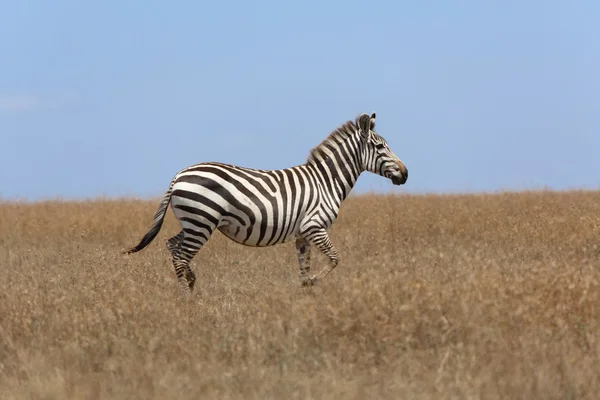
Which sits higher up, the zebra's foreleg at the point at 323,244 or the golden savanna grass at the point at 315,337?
the zebra's foreleg at the point at 323,244

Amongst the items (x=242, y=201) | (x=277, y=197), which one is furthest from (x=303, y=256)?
(x=242, y=201)

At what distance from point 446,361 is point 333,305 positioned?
1.11 meters

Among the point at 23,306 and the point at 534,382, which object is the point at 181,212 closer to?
the point at 23,306

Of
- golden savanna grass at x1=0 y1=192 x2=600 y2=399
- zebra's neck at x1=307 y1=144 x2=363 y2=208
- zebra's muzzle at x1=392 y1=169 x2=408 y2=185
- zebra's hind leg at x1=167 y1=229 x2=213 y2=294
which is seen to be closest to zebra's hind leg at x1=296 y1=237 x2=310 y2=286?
golden savanna grass at x1=0 y1=192 x2=600 y2=399

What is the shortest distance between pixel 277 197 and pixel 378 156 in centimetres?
166

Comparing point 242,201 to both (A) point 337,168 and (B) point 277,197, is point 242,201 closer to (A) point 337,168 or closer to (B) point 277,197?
(B) point 277,197

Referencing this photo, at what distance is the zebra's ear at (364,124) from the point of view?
985 cm

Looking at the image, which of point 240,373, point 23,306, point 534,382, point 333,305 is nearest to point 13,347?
point 23,306

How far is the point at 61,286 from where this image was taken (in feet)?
28.2

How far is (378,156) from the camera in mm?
10016

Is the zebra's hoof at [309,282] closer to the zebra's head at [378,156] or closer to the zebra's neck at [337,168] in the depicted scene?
the zebra's neck at [337,168]

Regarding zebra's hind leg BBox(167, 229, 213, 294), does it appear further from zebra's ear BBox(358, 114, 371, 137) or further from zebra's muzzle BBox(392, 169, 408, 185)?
zebra's muzzle BBox(392, 169, 408, 185)

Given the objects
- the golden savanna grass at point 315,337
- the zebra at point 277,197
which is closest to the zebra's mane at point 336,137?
the zebra at point 277,197

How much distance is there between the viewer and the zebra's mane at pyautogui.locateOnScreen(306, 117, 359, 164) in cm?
994
